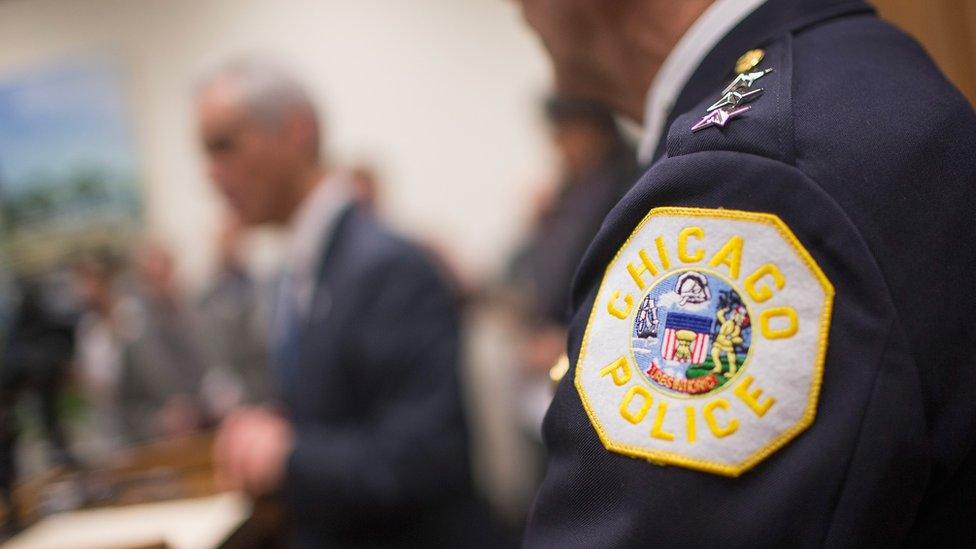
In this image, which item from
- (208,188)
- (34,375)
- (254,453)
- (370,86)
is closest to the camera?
(254,453)

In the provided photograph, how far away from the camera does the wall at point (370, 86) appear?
389 centimetres

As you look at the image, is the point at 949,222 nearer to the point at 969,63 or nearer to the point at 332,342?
the point at 969,63

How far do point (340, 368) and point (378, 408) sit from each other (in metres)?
0.10

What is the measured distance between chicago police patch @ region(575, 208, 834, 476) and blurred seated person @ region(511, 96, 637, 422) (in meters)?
1.39

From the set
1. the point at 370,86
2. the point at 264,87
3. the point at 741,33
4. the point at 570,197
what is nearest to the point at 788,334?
the point at 741,33

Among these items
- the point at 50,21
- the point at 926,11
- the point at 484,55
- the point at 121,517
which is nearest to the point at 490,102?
the point at 484,55

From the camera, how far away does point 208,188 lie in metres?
4.34

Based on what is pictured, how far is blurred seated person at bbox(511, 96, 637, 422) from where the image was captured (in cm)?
201

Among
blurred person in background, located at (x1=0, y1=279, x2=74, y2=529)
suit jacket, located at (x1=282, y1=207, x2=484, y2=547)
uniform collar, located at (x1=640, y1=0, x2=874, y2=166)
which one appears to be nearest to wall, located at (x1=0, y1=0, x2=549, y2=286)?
blurred person in background, located at (x1=0, y1=279, x2=74, y2=529)

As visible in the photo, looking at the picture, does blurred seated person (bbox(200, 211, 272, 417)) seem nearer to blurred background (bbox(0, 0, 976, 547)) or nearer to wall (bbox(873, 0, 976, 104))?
blurred background (bbox(0, 0, 976, 547))

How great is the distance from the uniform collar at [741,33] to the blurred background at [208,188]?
2.37 meters

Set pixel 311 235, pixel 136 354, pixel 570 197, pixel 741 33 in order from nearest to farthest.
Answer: pixel 741 33
pixel 311 235
pixel 570 197
pixel 136 354

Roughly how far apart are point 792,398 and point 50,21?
4.84 meters

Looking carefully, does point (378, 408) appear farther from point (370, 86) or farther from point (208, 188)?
point (208, 188)
